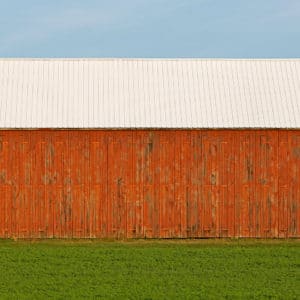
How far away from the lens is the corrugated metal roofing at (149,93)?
106 feet

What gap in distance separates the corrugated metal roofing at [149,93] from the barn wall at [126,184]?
0.50 m

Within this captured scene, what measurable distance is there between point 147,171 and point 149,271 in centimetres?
931

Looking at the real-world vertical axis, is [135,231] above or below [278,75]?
below

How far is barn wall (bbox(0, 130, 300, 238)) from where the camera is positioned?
3186 cm

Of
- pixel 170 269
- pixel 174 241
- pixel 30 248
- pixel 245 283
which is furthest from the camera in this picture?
pixel 174 241

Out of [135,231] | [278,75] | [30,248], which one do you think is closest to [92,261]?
[30,248]

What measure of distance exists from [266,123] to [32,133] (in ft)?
25.3

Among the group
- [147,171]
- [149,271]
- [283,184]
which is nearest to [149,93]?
[147,171]

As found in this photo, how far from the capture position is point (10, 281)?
21516 mm

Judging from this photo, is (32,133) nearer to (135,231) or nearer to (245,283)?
(135,231)

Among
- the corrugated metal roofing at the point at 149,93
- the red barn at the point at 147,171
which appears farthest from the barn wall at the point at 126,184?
the corrugated metal roofing at the point at 149,93

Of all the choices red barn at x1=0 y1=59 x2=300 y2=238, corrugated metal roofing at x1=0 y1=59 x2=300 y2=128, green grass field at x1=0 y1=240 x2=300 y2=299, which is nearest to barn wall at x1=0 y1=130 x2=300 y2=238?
red barn at x1=0 y1=59 x2=300 y2=238

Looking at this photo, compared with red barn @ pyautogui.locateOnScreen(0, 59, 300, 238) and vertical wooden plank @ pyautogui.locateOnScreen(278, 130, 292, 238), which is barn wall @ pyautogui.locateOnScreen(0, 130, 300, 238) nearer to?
red barn @ pyautogui.locateOnScreen(0, 59, 300, 238)

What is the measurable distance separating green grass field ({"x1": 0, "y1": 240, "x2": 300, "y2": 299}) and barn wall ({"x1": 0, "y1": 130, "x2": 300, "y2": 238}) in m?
1.27
